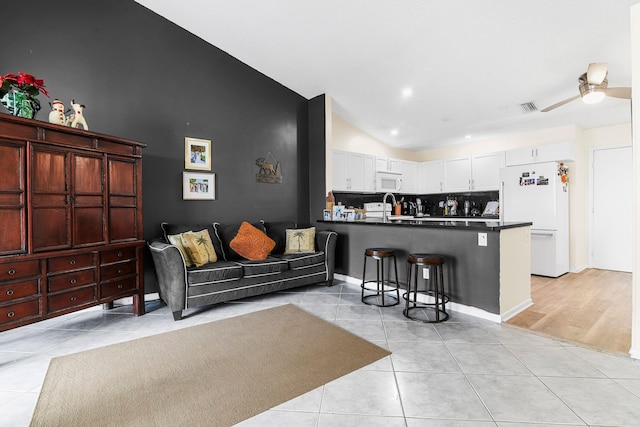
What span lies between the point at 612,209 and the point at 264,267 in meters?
5.73

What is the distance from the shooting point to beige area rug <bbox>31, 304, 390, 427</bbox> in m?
1.65

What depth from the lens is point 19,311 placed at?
2.33m

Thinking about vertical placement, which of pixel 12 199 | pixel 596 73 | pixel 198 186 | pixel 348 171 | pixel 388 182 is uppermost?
pixel 596 73

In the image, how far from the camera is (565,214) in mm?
4992

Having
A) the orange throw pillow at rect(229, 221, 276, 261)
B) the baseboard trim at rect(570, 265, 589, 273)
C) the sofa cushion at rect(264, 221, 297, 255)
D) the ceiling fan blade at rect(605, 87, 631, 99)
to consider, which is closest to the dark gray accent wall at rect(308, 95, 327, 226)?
the sofa cushion at rect(264, 221, 297, 255)

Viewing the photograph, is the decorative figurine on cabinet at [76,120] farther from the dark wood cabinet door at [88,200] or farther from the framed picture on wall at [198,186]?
the framed picture on wall at [198,186]

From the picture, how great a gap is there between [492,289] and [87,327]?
3801mm

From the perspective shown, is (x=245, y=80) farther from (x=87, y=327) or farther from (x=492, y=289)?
(x=492, y=289)

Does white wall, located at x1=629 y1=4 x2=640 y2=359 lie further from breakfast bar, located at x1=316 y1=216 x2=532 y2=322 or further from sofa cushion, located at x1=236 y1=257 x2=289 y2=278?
sofa cushion, located at x1=236 y1=257 x2=289 y2=278

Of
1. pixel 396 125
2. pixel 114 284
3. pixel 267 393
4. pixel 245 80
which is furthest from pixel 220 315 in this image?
pixel 396 125

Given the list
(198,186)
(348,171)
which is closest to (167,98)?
(198,186)

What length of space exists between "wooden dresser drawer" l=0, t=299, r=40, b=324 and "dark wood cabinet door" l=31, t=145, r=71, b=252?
1.36ft

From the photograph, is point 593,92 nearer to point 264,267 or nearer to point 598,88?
point 598,88

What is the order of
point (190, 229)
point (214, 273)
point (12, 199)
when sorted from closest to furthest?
point (12, 199), point (214, 273), point (190, 229)
